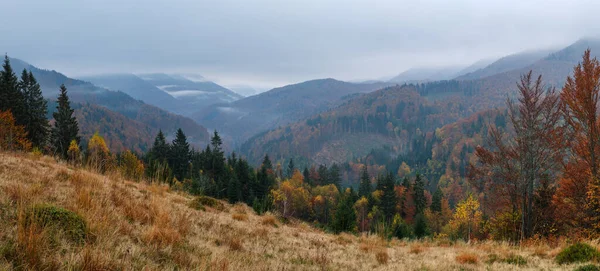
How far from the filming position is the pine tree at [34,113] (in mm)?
40875

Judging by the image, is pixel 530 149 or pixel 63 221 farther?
pixel 530 149

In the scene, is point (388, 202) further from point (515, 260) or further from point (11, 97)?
point (11, 97)

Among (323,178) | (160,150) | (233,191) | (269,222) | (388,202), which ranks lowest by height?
(323,178)

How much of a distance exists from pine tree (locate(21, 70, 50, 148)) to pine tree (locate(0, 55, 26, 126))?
1.05 metres

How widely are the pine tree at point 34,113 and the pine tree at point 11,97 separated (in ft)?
3.43

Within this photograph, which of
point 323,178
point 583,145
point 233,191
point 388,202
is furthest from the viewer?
point 323,178

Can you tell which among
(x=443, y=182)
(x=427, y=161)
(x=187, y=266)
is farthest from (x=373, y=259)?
(x=427, y=161)

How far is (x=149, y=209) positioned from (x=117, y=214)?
2.83 feet

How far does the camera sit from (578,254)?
251 inches

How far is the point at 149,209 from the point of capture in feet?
18.3

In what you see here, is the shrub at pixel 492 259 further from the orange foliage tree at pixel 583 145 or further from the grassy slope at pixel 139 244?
the orange foliage tree at pixel 583 145

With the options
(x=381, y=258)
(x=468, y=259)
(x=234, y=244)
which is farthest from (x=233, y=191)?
(x=468, y=259)

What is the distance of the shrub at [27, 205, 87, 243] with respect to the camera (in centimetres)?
347

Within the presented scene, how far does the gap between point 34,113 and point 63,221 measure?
2097 inches
